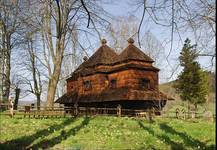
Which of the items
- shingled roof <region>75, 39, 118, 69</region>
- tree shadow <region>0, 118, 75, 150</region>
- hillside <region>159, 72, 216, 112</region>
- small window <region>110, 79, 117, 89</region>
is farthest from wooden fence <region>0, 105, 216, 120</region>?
tree shadow <region>0, 118, 75, 150</region>

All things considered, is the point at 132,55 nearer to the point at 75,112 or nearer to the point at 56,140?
the point at 75,112

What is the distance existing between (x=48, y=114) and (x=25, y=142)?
13885 millimetres

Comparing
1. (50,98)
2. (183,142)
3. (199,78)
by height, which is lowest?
(183,142)

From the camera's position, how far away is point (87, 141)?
61.7ft

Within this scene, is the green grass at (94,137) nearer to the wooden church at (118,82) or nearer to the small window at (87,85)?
the wooden church at (118,82)

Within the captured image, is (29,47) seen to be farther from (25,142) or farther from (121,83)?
(25,142)

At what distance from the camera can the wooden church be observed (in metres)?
41.9

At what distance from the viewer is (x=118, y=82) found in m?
44.3

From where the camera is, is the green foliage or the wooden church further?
the green foliage

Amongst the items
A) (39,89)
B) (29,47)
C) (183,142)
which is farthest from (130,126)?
(39,89)

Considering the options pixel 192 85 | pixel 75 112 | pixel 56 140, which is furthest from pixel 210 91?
pixel 192 85

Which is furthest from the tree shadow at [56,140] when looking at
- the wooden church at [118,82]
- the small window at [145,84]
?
the small window at [145,84]

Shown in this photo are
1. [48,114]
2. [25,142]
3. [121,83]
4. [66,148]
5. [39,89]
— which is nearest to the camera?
[66,148]

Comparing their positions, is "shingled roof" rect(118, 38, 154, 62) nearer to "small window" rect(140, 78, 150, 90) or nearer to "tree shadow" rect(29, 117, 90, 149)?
"small window" rect(140, 78, 150, 90)
